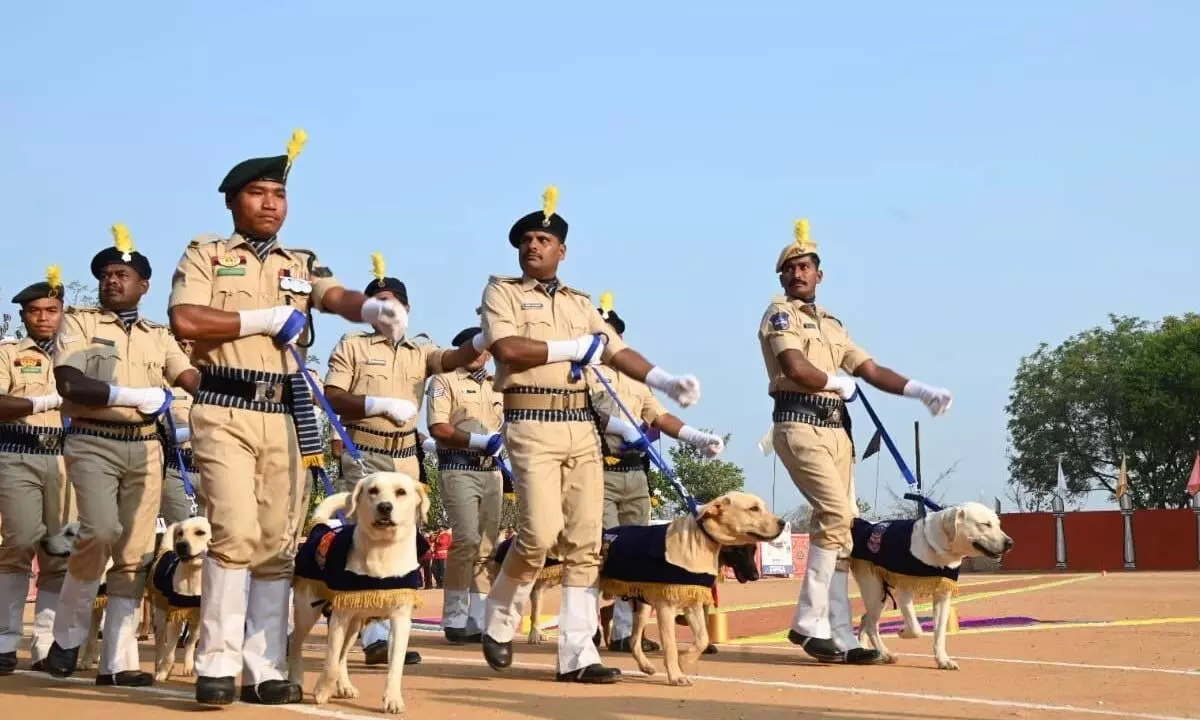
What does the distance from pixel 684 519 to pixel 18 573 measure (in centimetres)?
472

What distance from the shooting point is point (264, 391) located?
7715mm

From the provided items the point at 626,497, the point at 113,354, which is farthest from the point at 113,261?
the point at 626,497

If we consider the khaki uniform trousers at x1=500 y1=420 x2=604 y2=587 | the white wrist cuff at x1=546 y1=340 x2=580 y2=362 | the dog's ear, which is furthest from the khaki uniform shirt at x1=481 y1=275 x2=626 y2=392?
the dog's ear

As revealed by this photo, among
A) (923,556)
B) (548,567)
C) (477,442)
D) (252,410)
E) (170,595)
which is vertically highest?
(477,442)

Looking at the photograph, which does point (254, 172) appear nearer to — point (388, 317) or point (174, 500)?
point (388, 317)

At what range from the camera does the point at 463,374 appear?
531 inches

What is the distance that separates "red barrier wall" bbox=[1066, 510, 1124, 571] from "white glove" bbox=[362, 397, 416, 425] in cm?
3856

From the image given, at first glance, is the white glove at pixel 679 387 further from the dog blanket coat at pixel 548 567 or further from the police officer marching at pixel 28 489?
the police officer marching at pixel 28 489

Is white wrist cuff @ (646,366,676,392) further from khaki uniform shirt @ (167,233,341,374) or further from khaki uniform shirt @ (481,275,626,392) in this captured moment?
khaki uniform shirt @ (167,233,341,374)

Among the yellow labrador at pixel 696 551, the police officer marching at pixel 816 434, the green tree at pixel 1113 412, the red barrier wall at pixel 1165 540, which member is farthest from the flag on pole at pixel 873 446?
the green tree at pixel 1113 412

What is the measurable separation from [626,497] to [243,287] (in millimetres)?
5324

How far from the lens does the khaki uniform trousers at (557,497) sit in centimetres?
902

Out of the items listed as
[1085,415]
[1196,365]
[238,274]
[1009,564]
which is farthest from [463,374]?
[1085,415]

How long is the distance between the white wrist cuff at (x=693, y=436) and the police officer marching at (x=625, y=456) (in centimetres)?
66
